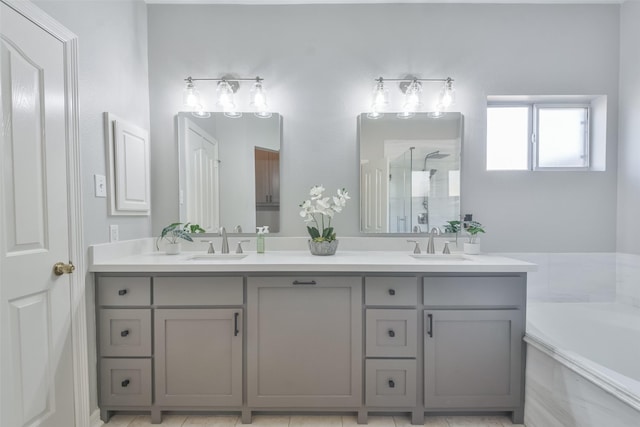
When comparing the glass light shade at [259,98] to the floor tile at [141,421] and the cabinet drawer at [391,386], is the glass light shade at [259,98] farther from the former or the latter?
the floor tile at [141,421]

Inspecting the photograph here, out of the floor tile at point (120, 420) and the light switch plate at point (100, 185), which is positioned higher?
the light switch plate at point (100, 185)

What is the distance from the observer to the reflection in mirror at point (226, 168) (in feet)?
7.16

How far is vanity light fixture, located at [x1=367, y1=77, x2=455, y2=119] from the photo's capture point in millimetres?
2109

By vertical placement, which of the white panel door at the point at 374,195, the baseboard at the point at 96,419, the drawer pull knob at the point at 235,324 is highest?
the white panel door at the point at 374,195

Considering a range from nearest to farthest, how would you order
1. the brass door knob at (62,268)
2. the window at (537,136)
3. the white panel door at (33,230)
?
the white panel door at (33,230) < the brass door knob at (62,268) < the window at (537,136)

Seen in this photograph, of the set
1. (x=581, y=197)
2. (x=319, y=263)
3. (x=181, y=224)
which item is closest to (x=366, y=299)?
(x=319, y=263)

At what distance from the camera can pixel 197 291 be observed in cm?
164

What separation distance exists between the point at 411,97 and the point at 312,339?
1.70 meters

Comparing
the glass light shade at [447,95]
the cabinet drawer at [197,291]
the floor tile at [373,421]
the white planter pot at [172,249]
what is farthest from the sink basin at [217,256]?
the glass light shade at [447,95]

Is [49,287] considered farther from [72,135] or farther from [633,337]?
[633,337]

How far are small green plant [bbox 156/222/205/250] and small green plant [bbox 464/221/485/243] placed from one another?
6.12 feet

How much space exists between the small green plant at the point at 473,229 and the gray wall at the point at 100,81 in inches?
87.7

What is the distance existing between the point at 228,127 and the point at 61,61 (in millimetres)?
947

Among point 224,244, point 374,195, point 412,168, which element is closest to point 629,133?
point 412,168
